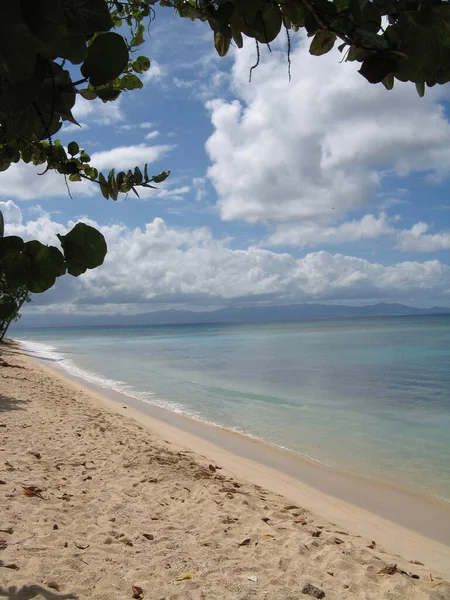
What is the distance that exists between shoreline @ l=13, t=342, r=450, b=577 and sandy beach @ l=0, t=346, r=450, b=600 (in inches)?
1.4

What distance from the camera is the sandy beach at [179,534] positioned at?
333 centimetres

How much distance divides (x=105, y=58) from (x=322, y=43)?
1.63ft

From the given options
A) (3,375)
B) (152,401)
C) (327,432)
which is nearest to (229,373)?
(152,401)

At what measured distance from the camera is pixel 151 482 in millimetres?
5902

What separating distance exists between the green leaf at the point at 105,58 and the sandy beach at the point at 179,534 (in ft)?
10.2

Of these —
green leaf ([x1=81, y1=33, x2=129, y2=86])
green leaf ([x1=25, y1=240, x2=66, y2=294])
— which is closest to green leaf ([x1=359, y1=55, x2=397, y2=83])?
green leaf ([x1=81, y1=33, x2=129, y2=86])

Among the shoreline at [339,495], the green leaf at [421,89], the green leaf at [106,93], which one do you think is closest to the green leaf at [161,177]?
the green leaf at [106,93]

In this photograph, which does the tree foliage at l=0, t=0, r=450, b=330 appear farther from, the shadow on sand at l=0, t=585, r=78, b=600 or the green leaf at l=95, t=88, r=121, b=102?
the shadow on sand at l=0, t=585, r=78, b=600

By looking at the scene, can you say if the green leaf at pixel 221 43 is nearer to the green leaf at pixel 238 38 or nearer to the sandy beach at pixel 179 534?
the green leaf at pixel 238 38

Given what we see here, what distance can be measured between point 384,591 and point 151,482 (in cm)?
312

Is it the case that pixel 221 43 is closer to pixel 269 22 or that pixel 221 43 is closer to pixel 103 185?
pixel 269 22

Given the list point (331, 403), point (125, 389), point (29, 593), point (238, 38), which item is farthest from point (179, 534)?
point (125, 389)

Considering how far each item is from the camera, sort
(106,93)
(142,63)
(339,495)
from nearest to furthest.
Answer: (106,93) → (142,63) → (339,495)

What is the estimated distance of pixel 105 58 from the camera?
92 centimetres
